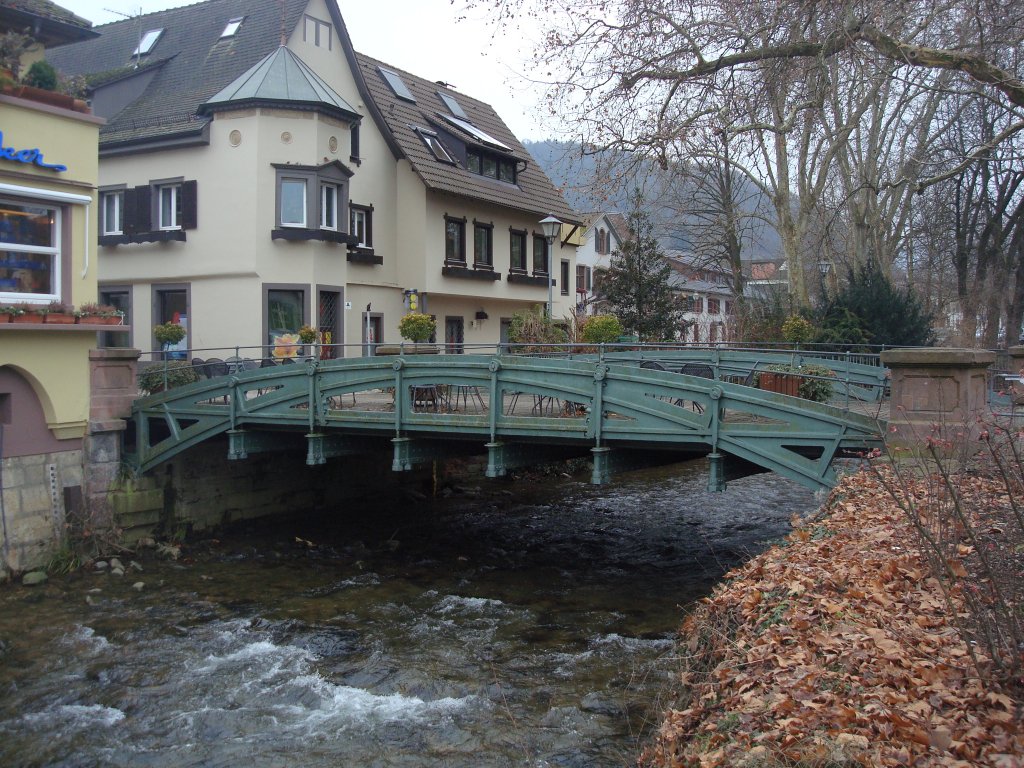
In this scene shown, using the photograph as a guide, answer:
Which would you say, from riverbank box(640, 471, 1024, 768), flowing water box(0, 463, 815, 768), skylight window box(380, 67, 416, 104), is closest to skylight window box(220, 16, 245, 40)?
skylight window box(380, 67, 416, 104)

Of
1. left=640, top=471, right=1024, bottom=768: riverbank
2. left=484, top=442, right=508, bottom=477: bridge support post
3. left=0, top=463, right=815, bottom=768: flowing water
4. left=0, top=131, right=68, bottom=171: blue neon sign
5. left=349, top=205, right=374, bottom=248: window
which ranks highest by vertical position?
left=349, top=205, right=374, bottom=248: window

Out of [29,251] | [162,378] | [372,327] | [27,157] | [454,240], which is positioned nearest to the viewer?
[27,157]

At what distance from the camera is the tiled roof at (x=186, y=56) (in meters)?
25.2

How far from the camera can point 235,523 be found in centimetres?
1891

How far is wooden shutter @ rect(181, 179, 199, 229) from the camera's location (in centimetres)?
2412

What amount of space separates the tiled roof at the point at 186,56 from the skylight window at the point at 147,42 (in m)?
0.14

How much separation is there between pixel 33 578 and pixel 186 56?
17564mm

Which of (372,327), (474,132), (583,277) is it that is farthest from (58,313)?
(583,277)

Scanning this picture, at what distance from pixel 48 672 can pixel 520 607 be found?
5919mm

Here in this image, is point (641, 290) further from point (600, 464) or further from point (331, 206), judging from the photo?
point (600, 464)

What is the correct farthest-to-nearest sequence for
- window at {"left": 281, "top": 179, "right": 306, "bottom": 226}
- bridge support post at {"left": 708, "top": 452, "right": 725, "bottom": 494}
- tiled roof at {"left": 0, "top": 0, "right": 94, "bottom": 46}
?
window at {"left": 281, "top": 179, "right": 306, "bottom": 226} < tiled roof at {"left": 0, "top": 0, "right": 94, "bottom": 46} < bridge support post at {"left": 708, "top": 452, "right": 725, "bottom": 494}

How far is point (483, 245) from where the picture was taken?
102ft

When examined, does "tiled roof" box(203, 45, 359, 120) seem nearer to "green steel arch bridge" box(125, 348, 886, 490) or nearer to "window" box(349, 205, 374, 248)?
"window" box(349, 205, 374, 248)

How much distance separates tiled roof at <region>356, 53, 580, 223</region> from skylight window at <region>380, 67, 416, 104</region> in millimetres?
140
